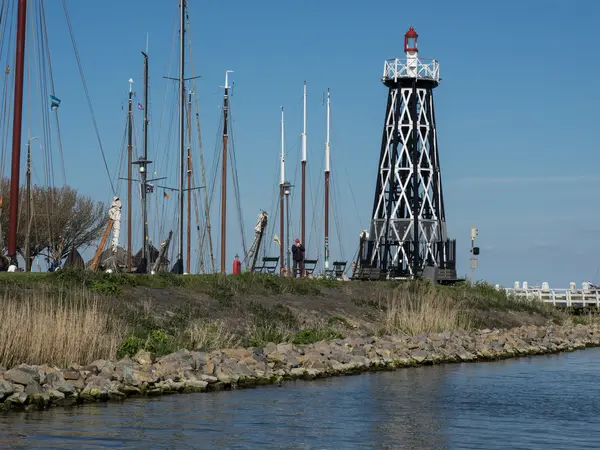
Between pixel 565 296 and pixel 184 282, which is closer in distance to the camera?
pixel 184 282

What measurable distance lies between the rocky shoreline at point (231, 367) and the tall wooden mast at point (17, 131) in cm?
1067

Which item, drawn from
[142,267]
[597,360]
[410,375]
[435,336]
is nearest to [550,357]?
[597,360]

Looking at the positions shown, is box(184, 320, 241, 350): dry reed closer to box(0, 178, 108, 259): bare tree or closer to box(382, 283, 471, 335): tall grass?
box(382, 283, 471, 335): tall grass

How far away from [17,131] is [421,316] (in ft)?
53.1

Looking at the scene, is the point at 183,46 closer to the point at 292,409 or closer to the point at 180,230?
the point at 180,230

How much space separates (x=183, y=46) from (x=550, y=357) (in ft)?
70.0

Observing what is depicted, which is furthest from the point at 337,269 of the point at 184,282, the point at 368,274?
the point at 184,282

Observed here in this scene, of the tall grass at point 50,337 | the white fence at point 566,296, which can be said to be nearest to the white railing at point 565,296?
the white fence at point 566,296

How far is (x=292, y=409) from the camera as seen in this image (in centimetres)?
2358

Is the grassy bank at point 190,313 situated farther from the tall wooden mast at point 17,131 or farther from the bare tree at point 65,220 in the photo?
the bare tree at point 65,220

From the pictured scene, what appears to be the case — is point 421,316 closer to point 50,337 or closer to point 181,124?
point 181,124

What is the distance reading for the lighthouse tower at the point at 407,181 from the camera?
237 feet

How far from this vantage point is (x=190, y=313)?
36.2 m

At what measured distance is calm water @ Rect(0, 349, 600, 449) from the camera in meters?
19.5
